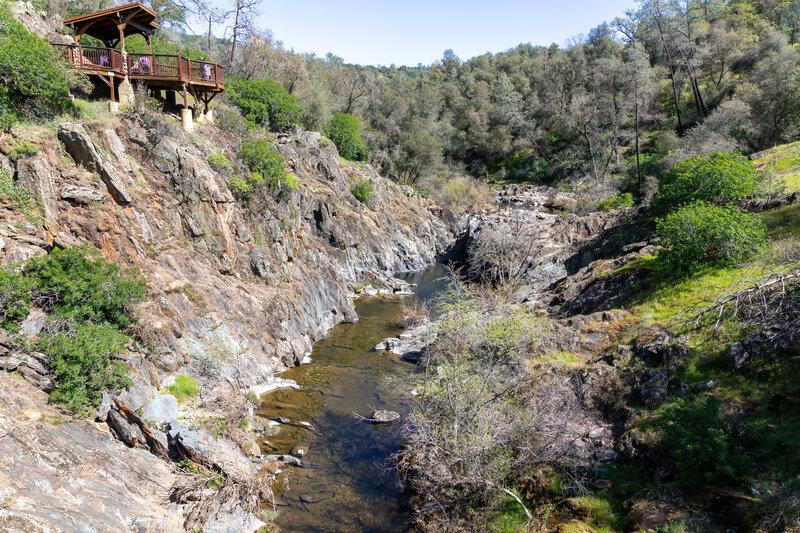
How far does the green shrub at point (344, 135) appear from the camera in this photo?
1906 inches

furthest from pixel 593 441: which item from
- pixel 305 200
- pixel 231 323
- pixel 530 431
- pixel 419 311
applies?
pixel 305 200

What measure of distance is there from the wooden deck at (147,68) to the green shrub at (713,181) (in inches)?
992

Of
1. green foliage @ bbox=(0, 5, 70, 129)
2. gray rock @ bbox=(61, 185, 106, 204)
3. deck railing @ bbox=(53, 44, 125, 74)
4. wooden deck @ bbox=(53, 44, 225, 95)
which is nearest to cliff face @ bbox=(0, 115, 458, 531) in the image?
gray rock @ bbox=(61, 185, 106, 204)

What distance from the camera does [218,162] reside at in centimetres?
2283

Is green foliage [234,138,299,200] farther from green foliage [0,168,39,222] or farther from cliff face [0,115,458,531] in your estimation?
green foliage [0,168,39,222]

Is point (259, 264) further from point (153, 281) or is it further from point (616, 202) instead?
point (616, 202)

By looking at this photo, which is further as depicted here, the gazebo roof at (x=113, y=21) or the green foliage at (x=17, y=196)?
the gazebo roof at (x=113, y=21)

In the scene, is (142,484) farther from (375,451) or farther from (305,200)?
(305,200)

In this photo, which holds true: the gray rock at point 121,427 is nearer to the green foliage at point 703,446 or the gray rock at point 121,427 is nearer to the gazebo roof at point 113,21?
the green foliage at point 703,446

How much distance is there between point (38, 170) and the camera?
14.1 m

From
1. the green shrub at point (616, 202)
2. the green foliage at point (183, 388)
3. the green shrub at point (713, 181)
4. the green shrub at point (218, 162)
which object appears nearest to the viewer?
the green foliage at point (183, 388)

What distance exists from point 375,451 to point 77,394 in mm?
8934

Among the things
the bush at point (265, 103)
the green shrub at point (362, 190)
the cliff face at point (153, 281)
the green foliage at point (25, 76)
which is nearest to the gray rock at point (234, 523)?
the cliff face at point (153, 281)

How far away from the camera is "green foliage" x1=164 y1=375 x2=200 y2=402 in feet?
43.7
